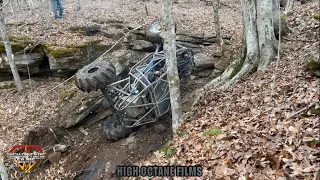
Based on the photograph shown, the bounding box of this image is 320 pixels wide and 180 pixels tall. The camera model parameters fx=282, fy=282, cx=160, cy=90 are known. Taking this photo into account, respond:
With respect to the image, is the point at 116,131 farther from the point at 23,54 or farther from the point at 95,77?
the point at 23,54

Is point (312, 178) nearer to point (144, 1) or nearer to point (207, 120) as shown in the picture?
point (207, 120)

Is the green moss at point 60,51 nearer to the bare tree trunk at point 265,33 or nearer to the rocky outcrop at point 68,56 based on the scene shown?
the rocky outcrop at point 68,56

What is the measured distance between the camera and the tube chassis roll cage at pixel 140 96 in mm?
7508

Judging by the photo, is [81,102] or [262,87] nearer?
[262,87]

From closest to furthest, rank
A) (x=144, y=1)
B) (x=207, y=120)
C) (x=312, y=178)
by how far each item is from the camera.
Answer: (x=312, y=178)
(x=207, y=120)
(x=144, y=1)

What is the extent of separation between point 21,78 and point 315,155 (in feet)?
36.2

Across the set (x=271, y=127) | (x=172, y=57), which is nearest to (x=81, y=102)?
(x=172, y=57)

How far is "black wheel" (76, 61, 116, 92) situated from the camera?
686cm

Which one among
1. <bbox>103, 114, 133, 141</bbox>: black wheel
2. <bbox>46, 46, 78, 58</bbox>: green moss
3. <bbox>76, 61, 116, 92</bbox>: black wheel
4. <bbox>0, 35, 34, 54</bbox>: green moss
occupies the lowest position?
<bbox>103, 114, 133, 141</bbox>: black wheel

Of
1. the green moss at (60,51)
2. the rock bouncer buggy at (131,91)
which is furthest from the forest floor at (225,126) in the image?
the green moss at (60,51)

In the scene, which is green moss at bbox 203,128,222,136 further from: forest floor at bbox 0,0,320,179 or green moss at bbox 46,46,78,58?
green moss at bbox 46,46,78,58

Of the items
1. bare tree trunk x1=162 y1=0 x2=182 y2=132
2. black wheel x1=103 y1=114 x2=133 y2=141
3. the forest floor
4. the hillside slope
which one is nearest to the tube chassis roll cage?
black wheel x1=103 y1=114 x2=133 y2=141

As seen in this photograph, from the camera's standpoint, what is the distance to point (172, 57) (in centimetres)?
643

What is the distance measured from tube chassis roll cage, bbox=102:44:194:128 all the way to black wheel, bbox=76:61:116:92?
30cm
